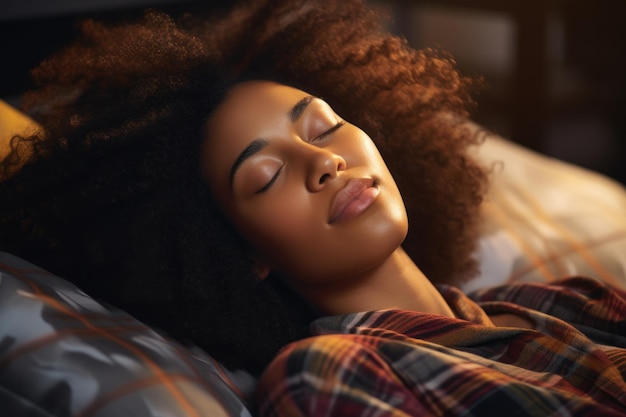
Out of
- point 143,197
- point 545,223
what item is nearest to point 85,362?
point 143,197

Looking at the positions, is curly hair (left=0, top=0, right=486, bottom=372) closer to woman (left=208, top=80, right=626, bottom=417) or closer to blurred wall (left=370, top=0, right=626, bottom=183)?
woman (left=208, top=80, right=626, bottom=417)

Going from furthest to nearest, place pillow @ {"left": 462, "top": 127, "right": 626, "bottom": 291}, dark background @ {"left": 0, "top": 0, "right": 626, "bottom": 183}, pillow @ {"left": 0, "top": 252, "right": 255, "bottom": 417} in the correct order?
dark background @ {"left": 0, "top": 0, "right": 626, "bottom": 183} < pillow @ {"left": 462, "top": 127, "right": 626, "bottom": 291} < pillow @ {"left": 0, "top": 252, "right": 255, "bottom": 417}

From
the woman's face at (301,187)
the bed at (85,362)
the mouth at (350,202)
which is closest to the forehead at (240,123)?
the woman's face at (301,187)

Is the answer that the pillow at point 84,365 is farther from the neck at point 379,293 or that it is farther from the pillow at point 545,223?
the pillow at point 545,223

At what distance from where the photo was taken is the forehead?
3.83 ft

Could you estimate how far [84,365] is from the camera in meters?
0.94

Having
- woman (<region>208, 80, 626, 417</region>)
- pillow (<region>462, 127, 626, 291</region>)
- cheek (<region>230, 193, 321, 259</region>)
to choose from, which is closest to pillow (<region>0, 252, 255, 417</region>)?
woman (<region>208, 80, 626, 417</region>)

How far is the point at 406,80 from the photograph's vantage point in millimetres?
1476

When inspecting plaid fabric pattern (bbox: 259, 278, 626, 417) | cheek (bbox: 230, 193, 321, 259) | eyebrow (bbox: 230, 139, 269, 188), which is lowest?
plaid fabric pattern (bbox: 259, 278, 626, 417)

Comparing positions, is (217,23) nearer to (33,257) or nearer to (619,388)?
(33,257)

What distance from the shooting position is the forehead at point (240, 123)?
1.17 metres

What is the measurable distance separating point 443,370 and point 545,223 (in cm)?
103

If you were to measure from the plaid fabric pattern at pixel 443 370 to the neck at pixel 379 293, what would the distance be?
4 cm

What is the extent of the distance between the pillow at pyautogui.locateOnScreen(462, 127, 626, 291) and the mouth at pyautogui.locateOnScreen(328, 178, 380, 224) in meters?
0.61
